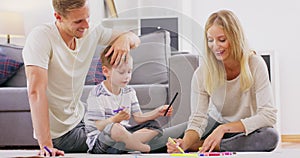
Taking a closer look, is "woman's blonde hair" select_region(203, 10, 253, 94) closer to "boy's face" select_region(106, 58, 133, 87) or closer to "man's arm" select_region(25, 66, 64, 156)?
"boy's face" select_region(106, 58, 133, 87)

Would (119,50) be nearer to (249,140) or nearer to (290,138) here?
(249,140)

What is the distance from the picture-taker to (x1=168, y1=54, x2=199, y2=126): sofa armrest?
0.93 metres

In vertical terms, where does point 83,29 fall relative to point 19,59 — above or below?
above

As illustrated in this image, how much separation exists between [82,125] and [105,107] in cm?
11

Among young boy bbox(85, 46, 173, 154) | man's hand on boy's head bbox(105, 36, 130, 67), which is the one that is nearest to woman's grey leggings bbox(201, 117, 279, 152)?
young boy bbox(85, 46, 173, 154)

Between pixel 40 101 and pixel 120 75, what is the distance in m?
0.21

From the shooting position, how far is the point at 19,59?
89.7 inches

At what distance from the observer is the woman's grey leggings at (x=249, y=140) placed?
3.17 feet

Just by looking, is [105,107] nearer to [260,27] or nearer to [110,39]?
[110,39]

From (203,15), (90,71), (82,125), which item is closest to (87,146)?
(82,125)

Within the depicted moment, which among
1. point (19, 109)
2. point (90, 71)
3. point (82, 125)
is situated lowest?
point (19, 109)

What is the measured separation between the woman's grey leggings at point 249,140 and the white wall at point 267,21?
179 cm

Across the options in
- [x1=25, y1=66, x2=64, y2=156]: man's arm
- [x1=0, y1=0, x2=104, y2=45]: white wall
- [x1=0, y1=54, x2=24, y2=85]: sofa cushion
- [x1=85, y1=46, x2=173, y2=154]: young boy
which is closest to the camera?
[x1=85, y1=46, x2=173, y2=154]: young boy

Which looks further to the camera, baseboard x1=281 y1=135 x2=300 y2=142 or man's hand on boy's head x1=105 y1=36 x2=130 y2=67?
baseboard x1=281 y1=135 x2=300 y2=142
